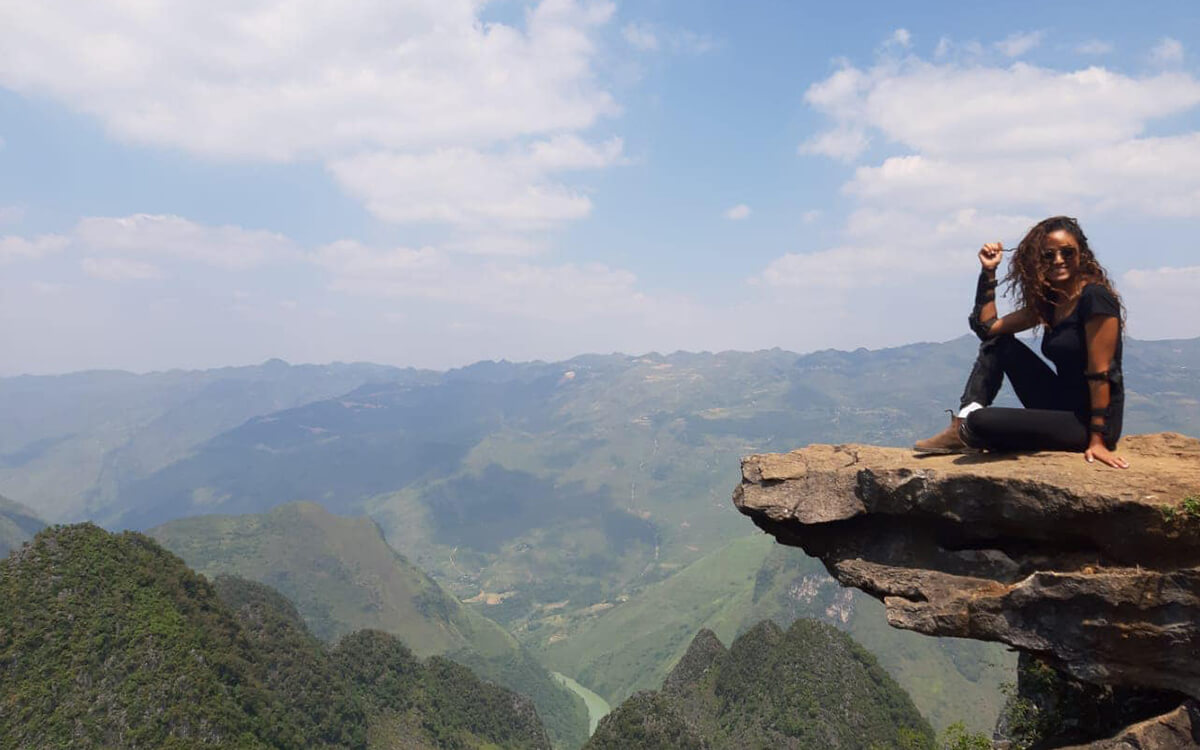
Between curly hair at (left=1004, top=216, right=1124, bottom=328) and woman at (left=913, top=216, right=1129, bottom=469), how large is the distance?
0.6 inches

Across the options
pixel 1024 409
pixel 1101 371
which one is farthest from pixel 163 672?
pixel 1101 371

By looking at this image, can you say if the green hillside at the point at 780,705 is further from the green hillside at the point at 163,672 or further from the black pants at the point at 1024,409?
the black pants at the point at 1024,409

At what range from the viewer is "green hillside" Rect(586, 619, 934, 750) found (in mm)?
69375

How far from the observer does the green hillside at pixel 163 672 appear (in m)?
50.2

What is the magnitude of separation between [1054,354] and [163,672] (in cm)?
7255

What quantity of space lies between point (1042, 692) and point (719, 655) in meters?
101

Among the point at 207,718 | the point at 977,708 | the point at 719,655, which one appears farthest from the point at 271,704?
the point at 977,708

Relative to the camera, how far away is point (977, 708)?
428ft

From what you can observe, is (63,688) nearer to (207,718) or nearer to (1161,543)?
(207,718)

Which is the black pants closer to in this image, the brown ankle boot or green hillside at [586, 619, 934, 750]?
the brown ankle boot

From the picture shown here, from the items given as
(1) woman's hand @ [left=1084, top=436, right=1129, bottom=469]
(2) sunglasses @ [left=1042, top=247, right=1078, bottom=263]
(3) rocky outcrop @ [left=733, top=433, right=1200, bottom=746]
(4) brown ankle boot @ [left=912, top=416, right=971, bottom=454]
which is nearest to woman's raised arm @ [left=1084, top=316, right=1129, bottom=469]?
(1) woman's hand @ [left=1084, top=436, right=1129, bottom=469]

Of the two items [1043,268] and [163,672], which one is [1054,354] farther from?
[163,672]

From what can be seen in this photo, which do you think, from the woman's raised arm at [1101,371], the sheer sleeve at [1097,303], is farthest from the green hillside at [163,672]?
the sheer sleeve at [1097,303]

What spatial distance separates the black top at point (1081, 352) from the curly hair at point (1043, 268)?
1.43 feet
